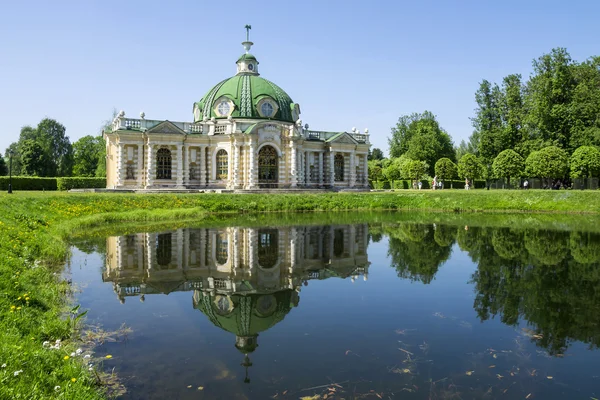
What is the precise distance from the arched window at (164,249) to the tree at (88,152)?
69.2m

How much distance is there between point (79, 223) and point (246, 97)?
3072 centimetres

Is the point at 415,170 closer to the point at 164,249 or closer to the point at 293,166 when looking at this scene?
the point at 293,166

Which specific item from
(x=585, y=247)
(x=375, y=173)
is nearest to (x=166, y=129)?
(x=585, y=247)

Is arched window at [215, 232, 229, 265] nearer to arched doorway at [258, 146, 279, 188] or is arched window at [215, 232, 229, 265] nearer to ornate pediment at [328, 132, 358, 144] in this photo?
arched doorway at [258, 146, 279, 188]

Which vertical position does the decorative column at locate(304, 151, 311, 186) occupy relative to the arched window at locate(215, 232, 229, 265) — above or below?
above

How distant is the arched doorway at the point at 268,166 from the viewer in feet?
161

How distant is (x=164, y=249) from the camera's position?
17.9m

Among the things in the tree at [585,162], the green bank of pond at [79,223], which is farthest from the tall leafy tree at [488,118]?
the green bank of pond at [79,223]

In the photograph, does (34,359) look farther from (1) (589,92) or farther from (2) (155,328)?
(1) (589,92)

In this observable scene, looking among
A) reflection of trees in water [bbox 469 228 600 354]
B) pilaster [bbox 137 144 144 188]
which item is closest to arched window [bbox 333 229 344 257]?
reflection of trees in water [bbox 469 228 600 354]

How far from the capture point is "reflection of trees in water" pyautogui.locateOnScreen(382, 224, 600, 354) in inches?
367

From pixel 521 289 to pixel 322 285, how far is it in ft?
17.1

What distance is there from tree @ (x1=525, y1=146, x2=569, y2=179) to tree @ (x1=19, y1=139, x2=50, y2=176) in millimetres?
70929

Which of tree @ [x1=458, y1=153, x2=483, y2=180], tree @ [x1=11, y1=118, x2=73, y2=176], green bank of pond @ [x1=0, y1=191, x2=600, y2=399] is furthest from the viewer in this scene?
tree @ [x1=11, y1=118, x2=73, y2=176]
